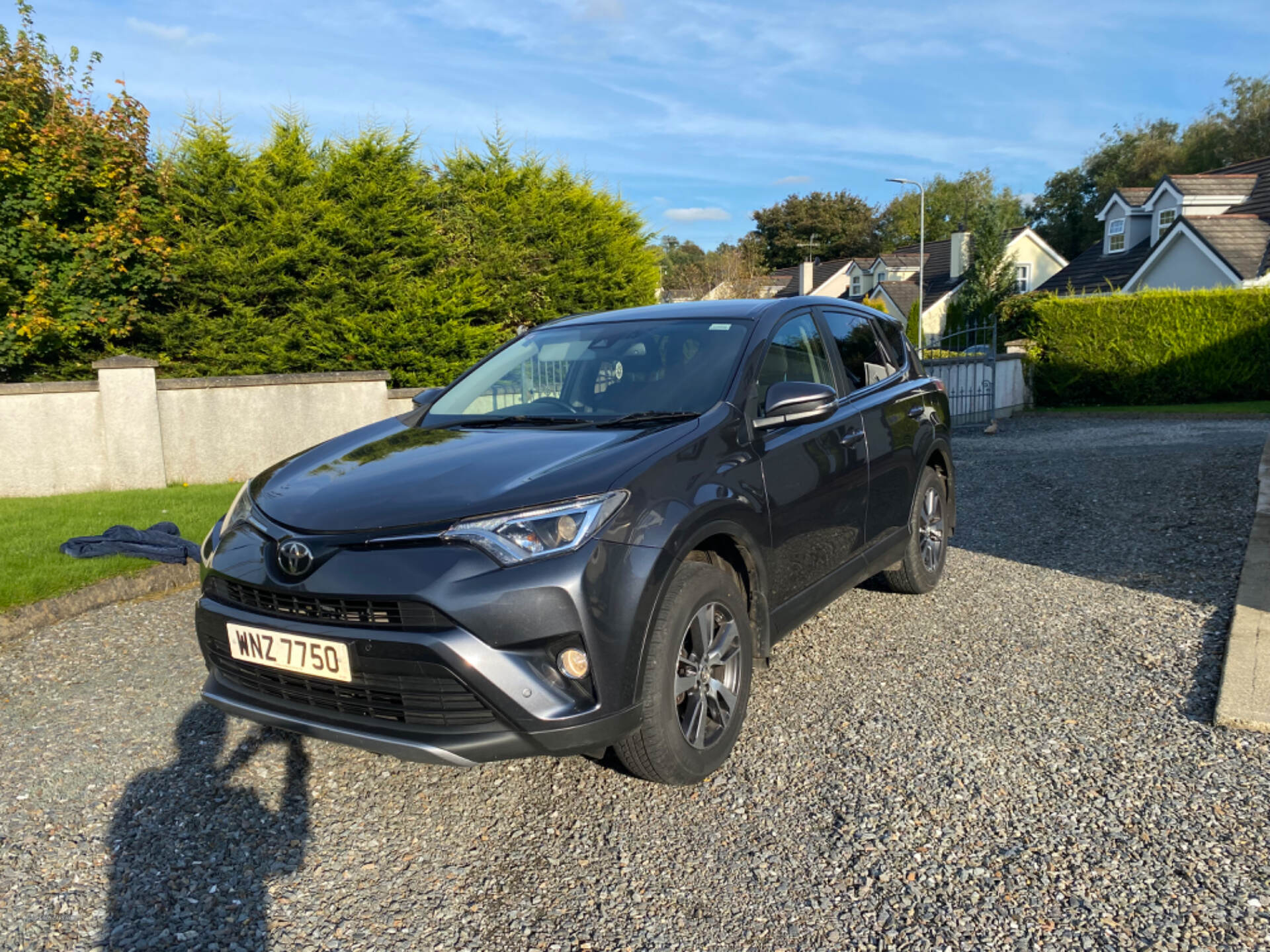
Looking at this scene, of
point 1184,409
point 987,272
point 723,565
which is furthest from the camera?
point 987,272

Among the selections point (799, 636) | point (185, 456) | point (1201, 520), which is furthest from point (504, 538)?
point (185, 456)

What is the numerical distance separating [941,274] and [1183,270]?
2334 centimetres

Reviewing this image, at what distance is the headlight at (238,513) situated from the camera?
340cm

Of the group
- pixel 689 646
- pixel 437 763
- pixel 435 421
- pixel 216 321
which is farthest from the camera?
pixel 216 321

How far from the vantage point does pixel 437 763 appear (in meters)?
2.77

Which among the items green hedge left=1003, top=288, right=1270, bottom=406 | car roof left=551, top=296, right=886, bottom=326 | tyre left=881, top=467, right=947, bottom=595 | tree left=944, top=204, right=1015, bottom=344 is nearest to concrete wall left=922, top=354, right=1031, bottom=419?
green hedge left=1003, top=288, right=1270, bottom=406

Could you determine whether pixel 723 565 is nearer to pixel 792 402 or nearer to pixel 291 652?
pixel 792 402

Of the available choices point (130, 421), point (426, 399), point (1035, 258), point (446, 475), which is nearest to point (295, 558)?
point (446, 475)

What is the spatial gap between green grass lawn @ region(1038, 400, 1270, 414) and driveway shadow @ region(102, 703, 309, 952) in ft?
62.3

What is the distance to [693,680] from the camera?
3.23m

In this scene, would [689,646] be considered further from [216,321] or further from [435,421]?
[216,321]

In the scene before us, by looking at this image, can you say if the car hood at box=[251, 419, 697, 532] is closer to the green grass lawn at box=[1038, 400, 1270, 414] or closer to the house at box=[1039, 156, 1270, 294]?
the green grass lawn at box=[1038, 400, 1270, 414]

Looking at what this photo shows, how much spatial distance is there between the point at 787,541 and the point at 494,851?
64.8 inches

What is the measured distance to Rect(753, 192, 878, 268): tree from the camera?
73062 mm
